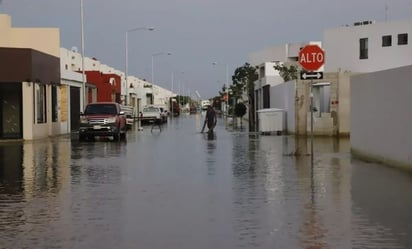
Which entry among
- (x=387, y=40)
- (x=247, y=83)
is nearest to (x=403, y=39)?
(x=387, y=40)

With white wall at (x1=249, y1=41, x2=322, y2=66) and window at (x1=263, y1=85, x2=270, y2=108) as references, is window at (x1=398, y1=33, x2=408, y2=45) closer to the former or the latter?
window at (x1=263, y1=85, x2=270, y2=108)

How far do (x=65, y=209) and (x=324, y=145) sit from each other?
17008 millimetres

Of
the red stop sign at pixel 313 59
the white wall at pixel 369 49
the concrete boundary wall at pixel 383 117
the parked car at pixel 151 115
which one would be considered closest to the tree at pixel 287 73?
the white wall at pixel 369 49

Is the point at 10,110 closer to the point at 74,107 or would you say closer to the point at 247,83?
the point at 74,107

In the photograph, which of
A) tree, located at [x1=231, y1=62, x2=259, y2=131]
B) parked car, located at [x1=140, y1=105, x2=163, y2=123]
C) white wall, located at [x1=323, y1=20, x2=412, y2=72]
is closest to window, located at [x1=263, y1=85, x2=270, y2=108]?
tree, located at [x1=231, y1=62, x2=259, y2=131]

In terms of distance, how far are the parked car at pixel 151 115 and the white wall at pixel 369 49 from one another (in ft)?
64.4

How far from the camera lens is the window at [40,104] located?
1423 inches

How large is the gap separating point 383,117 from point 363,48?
51515mm

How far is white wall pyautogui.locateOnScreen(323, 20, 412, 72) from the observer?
64.2m

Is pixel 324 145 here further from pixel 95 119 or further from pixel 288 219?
pixel 288 219

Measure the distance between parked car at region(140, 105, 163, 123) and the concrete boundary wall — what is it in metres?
42.2

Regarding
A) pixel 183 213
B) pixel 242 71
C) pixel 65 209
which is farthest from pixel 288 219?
pixel 242 71

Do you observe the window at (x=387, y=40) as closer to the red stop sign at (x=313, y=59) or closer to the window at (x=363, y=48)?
the window at (x=363, y=48)

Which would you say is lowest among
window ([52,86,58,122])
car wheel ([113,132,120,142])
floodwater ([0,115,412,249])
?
floodwater ([0,115,412,249])
